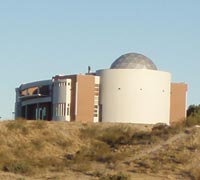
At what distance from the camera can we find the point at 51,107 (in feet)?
291

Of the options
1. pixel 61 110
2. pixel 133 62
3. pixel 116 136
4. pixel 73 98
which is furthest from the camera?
pixel 133 62

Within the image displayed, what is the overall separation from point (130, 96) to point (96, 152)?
1472 inches

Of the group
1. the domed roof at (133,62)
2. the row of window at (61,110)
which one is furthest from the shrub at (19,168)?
the domed roof at (133,62)

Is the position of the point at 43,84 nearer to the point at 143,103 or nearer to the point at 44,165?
the point at 143,103

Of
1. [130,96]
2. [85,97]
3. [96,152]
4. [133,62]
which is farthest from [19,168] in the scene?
[133,62]

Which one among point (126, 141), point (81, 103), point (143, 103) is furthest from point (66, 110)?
point (126, 141)

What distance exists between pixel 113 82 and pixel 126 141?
32.9 m

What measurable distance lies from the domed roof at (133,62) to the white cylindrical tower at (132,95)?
0.57m

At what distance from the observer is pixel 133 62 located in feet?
289

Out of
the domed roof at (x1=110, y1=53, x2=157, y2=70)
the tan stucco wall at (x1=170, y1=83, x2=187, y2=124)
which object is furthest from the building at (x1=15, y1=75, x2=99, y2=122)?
the tan stucco wall at (x1=170, y1=83, x2=187, y2=124)

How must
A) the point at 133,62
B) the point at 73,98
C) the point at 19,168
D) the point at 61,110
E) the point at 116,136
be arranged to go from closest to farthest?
1. the point at 19,168
2. the point at 116,136
3. the point at 73,98
4. the point at 61,110
5. the point at 133,62

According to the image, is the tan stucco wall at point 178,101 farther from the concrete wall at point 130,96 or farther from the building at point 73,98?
the building at point 73,98

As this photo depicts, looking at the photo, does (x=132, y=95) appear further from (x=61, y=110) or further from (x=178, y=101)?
(x=178, y=101)

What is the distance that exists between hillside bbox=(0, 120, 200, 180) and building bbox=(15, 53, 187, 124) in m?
21.3
